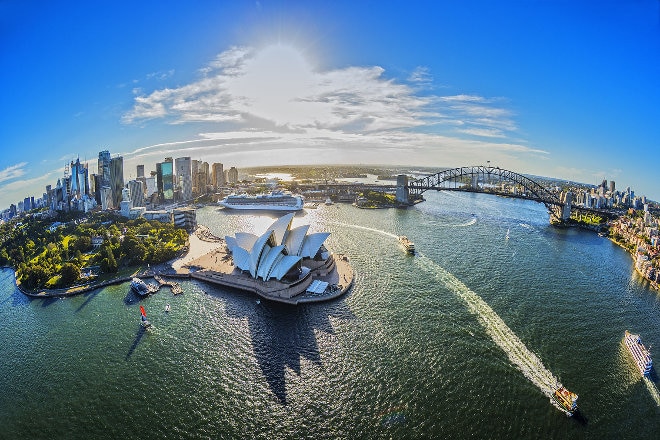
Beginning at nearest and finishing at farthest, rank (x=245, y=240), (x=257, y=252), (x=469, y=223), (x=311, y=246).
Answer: (x=257, y=252) → (x=311, y=246) → (x=245, y=240) → (x=469, y=223)

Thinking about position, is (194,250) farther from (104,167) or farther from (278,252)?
(104,167)

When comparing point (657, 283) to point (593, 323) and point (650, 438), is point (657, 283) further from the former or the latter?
point (650, 438)

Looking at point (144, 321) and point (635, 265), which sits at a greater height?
point (635, 265)

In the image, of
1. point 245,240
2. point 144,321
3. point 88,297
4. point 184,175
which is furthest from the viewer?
point 184,175

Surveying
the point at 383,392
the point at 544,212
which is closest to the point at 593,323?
the point at 383,392

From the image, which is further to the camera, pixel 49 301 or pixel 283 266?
pixel 283 266

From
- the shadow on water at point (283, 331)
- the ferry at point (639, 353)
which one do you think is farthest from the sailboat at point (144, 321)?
the ferry at point (639, 353)

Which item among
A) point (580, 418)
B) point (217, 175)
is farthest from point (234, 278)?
point (217, 175)
